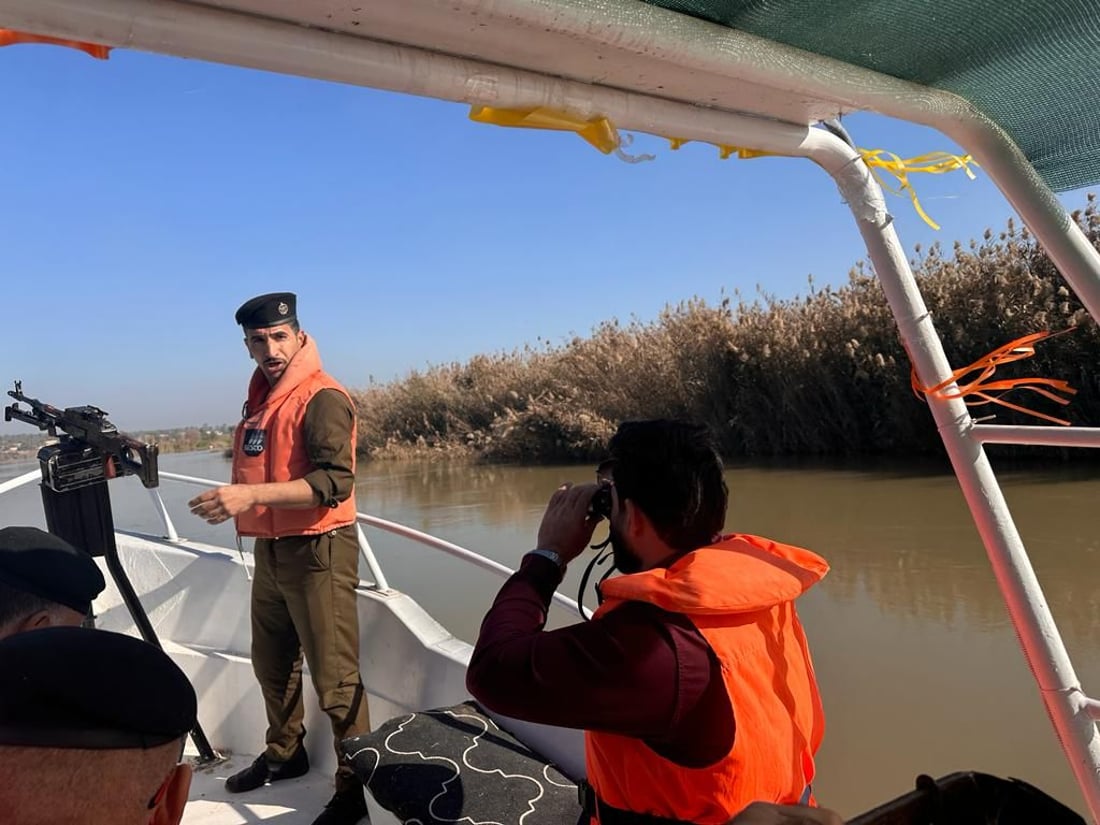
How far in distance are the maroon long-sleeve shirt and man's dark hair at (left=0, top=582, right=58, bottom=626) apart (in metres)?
1.04

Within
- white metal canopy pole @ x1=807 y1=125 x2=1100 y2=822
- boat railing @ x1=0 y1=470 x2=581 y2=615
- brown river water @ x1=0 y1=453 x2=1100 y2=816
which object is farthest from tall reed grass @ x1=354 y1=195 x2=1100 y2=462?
white metal canopy pole @ x1=807 y1=125 x2=1100 y2=822

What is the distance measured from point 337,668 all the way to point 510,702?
1527mm

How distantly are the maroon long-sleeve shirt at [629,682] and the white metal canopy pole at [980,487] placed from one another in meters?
0.64

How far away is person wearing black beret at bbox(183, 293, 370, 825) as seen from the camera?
7.66 ft

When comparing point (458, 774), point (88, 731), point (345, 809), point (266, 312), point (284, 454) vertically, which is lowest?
point (345, 809)

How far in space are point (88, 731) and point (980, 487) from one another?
1323 mm

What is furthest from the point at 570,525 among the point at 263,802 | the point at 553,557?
the point at 263,802

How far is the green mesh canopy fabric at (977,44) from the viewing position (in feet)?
3.12

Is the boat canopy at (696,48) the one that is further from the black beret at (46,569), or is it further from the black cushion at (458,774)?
the black cushion at (458,774)

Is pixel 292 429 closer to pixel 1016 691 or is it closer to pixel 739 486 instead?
pixel 1016 691

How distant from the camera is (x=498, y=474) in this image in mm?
13234

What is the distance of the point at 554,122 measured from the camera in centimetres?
100

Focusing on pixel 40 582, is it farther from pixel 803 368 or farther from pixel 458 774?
pixel 803 368

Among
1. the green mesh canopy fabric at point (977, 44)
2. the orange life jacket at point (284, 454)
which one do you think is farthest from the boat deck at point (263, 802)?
the green mesh canopy fabric at point (977, 44)
